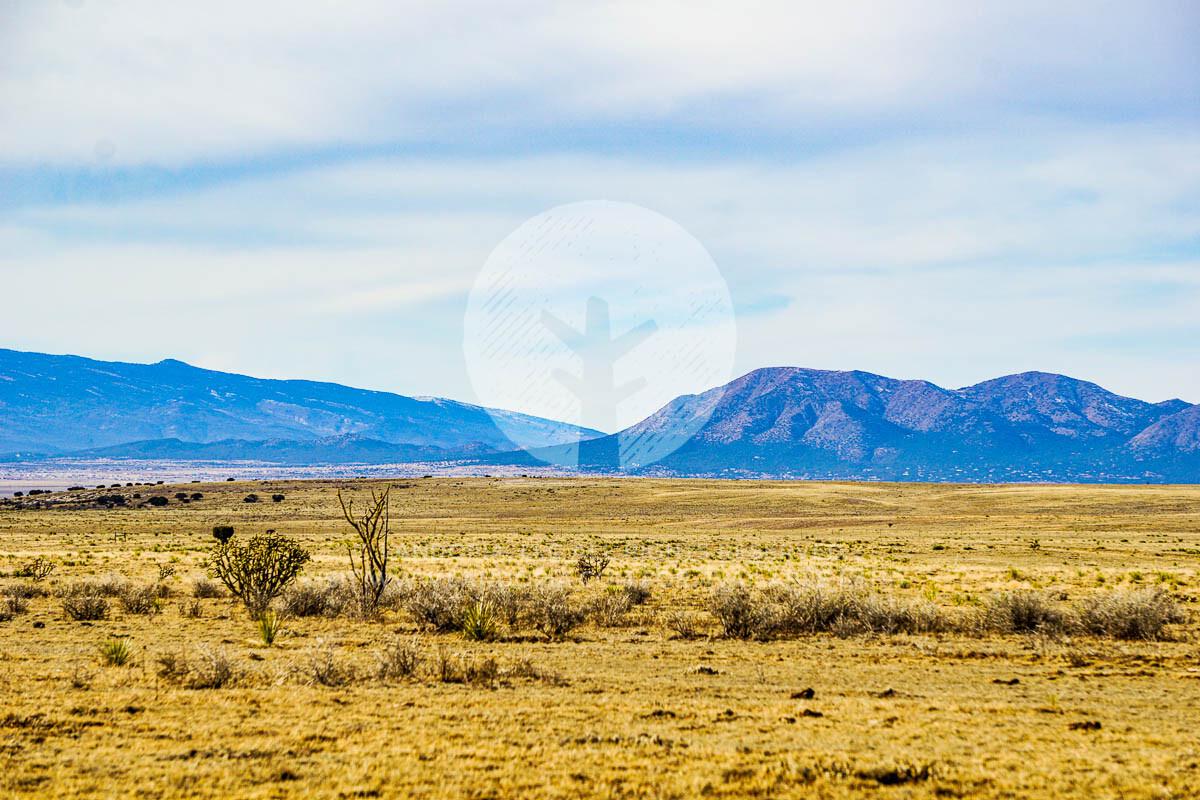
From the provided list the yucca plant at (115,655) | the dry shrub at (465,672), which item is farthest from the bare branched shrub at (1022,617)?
the yucca plant at (115,655)

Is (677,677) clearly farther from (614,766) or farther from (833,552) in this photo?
(833,552)

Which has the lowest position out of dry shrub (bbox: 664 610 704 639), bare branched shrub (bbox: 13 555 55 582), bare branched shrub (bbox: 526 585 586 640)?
bare branched shrub (bbox: 13 555 55 582)

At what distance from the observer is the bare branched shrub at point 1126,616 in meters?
17.5

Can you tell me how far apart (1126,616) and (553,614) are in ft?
35.3

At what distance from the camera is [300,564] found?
23.3 meters

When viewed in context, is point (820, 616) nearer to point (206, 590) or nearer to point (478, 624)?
point (478, 624)

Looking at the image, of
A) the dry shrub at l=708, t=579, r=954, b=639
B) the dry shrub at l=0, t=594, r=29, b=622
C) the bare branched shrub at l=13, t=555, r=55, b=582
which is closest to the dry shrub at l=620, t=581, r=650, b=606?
the dry shrub at l=708, t=579, r=954, b=639

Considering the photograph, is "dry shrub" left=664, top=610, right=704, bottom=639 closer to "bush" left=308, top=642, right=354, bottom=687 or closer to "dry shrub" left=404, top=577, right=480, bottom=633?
"dry shrub" left=404, top=577, right=480, bottom=633

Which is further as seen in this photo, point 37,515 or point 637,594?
point 37,515

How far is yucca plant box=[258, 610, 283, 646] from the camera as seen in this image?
16828 mm

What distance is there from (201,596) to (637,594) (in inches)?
449

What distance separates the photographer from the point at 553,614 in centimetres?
1850

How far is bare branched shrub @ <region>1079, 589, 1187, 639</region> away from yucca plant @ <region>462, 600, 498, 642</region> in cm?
1134

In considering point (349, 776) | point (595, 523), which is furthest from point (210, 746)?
point (595, 523)
